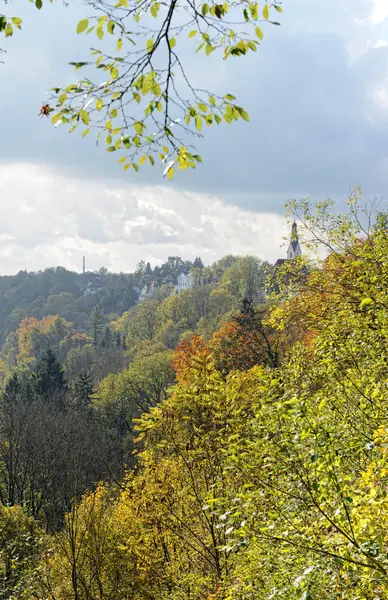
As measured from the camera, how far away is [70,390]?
178 ft

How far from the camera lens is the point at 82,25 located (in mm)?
3379

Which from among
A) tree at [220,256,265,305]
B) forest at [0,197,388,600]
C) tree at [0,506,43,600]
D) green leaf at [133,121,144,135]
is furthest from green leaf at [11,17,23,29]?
tree at [220,256,265,305]

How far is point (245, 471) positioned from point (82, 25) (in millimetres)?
5413

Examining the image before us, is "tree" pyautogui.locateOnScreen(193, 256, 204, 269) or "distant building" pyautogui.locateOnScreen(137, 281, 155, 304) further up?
"tree" pyautogui.locateOnScreen(193, 256, 204, 269)

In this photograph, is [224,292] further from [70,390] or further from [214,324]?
[70,390]

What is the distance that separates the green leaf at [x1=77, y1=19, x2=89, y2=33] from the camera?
336 centimetres

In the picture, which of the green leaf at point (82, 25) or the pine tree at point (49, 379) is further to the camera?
the pine tree at point (49, 379)

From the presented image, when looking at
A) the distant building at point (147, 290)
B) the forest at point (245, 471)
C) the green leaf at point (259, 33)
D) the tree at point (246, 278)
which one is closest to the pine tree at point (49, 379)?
the forest at point (245, 471)

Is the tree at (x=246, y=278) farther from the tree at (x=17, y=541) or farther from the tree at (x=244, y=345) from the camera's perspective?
the tree at (x=17, y=541)

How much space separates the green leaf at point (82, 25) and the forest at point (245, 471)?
359 centimetres

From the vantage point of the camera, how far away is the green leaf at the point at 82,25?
3.36 metres

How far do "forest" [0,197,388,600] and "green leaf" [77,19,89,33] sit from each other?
3.59 metres

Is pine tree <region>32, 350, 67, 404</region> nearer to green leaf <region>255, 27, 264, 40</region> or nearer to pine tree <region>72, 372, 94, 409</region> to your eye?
pine tree <region>72, 372, 94, 409</region>

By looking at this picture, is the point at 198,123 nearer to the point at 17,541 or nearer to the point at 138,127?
the point at 138,127
